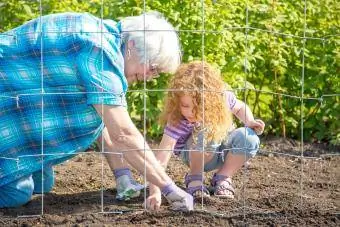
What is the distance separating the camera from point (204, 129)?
4.92 meters

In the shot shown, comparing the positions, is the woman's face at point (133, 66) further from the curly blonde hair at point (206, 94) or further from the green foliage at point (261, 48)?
the green foliage at point (261, 48)

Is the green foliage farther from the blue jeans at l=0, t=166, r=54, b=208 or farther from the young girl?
the blue jeans at l=0, t=166, r=54, b=208

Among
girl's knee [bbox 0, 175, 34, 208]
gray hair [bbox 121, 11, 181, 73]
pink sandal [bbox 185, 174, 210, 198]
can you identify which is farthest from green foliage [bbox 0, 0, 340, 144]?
girl's knee [bbox 0, 175, 34, 208]

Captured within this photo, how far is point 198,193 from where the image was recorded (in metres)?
5.01

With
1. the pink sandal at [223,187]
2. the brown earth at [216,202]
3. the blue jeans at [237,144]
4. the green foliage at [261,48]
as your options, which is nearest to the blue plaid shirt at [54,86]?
the brown earth at [216,202]

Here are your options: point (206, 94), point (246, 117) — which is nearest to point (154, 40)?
point (206, 94)

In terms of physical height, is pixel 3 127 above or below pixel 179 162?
above

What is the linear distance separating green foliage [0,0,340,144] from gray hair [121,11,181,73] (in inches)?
61.2

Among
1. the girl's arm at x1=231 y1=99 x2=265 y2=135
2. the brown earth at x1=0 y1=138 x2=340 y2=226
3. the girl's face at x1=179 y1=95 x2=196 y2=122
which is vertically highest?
the girl's face at x1=179 y1=95 x2=196 y2=122

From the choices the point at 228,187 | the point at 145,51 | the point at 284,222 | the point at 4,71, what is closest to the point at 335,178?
the point at 228,187

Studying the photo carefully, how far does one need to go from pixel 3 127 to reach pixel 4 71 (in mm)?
302

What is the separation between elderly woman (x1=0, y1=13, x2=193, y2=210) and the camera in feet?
14.4

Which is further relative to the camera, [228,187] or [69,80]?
[228,187]

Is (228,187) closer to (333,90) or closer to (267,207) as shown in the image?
(267,207)
